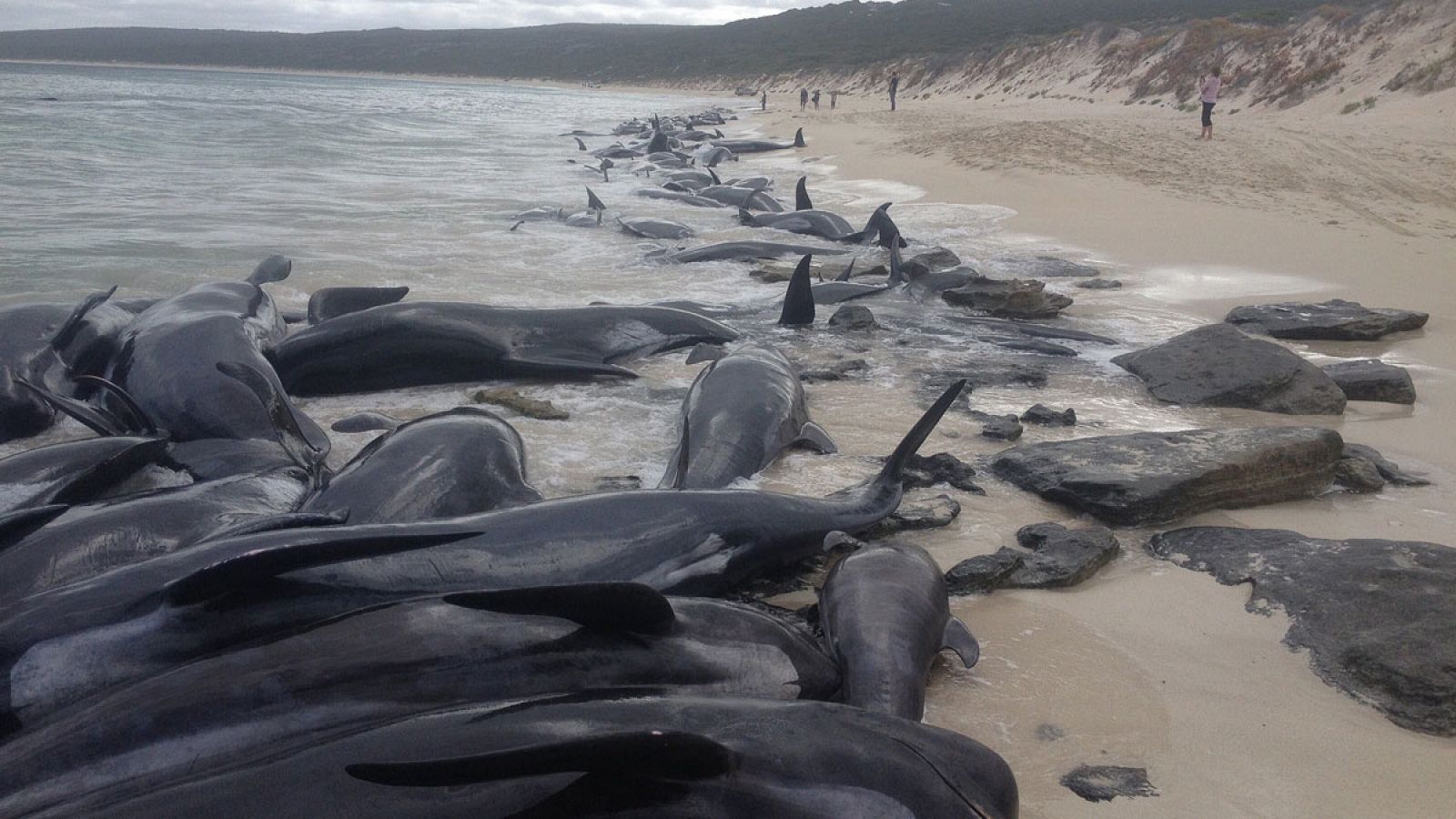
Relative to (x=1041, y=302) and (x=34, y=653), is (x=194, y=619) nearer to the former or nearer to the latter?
(x=34, y=653)

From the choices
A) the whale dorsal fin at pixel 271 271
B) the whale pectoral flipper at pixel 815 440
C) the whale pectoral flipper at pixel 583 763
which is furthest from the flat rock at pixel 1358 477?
the whale dorsal fin at pixel 271 271

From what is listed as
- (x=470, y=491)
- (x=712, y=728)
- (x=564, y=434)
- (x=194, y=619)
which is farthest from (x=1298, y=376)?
(x=194, y=619)

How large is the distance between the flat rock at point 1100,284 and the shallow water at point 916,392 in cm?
15

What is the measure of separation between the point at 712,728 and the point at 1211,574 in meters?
2.23

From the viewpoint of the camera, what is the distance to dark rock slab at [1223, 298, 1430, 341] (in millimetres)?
6770

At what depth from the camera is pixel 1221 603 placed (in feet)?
10.6

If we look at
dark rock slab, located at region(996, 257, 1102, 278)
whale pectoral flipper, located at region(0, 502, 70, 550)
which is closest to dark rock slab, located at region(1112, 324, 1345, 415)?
dark rock slab, located at region(996, 257, 1102, 278)

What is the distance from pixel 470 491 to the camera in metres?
3.60

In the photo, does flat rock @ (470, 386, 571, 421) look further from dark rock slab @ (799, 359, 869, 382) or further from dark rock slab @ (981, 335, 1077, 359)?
dark rock slab @ (981, 335, 1077, 359)

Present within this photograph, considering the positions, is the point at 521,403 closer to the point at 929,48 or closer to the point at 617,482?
the point at 617,482

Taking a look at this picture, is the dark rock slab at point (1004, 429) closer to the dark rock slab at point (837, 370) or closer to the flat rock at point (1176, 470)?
the flat rock at point (1176, 470)

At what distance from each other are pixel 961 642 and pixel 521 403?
285cm

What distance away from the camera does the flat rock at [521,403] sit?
5.03 metres

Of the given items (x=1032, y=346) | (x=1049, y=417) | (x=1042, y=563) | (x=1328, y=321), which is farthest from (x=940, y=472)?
→ (x=1328, y=321)
